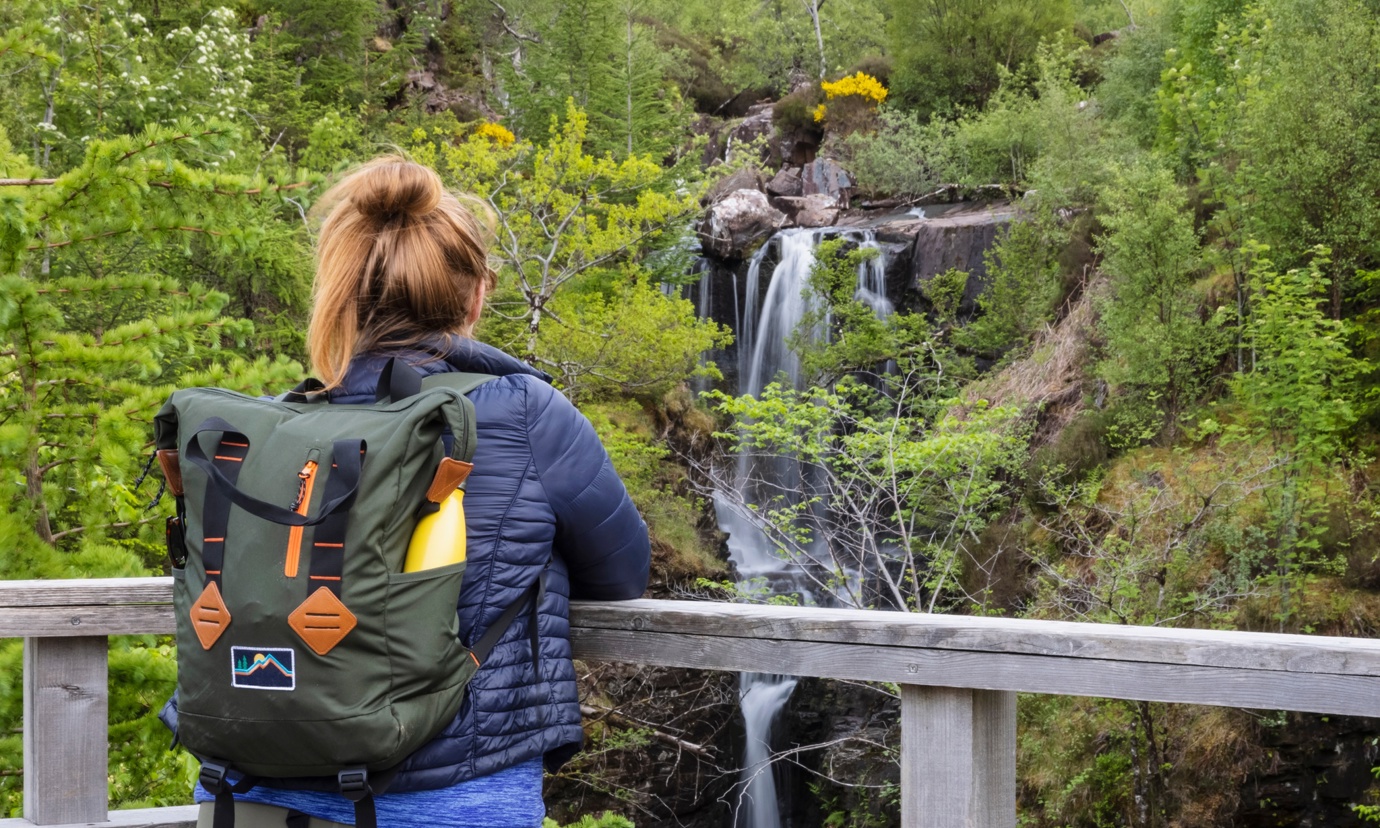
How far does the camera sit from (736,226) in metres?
19.6

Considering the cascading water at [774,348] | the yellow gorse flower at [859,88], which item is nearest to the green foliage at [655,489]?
the cascading water at [774,348]

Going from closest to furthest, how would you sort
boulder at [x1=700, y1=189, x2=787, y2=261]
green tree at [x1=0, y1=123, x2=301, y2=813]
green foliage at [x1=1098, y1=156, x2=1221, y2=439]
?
green tree at [x1=0, y1=123, x2=301, y2=813]
green foliage at [x1=1098, y1=156, x2=1221, y2=439]
boulder at [x1=700, y1=189, x2=787, y2=261]

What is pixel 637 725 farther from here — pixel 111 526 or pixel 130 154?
pixel 130 154

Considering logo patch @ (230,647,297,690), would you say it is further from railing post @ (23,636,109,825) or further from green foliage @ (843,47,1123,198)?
green foliage @ (843,47,1123,198)

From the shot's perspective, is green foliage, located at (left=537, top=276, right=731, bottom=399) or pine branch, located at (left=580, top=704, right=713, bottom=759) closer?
pine branch, located at (left=580, top=704, right=713, bottom=759)

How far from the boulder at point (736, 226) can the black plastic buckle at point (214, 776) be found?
18.2m

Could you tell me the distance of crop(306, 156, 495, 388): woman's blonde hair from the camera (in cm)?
161

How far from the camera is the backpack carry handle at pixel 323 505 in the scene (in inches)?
53.5

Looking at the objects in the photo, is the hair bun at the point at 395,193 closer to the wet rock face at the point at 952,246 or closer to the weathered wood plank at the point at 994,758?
the weathered wood plank at the point at 994,758

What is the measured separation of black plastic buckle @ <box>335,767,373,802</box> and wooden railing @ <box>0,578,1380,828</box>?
588mm

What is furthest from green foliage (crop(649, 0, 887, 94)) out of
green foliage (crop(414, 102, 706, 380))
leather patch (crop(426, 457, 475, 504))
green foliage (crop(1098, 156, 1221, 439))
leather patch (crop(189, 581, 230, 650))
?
leather patch (crop(189, 581, 230, 650))

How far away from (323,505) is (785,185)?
23.2m

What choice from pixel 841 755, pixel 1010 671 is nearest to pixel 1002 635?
pixel 1010 671

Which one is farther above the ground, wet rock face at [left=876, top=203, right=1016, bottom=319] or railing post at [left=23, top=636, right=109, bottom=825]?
wet rock face at [left=876, top=203, right=1016, bottom=319]
